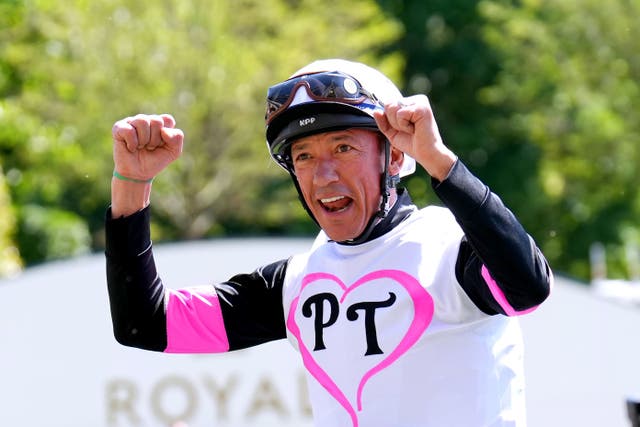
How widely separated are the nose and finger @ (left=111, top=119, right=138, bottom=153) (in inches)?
19.1

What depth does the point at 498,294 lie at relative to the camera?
9.61 feet

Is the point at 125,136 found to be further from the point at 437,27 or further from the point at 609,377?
the point at 437,27

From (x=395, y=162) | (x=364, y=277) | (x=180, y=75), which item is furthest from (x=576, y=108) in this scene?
(x=364, y=277)

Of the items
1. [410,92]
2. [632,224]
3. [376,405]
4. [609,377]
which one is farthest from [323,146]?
[410,92]

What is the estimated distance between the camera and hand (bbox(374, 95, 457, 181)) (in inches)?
113

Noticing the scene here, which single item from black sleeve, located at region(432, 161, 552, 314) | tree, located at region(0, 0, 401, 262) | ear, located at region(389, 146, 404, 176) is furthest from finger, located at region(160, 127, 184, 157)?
tree, located at region(0, 0, 401, 262)

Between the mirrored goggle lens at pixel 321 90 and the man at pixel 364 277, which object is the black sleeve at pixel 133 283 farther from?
the mirrored goggle lens at pixel 321 90

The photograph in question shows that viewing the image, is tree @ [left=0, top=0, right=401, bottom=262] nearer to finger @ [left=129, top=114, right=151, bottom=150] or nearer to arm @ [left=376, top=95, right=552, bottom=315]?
finger @ [left=129, top=114, right=151, bottom=150]

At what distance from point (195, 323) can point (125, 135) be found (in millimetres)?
616

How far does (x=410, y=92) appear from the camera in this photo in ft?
103

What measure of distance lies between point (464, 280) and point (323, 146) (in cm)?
56

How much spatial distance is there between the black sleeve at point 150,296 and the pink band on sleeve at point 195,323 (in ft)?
0.07

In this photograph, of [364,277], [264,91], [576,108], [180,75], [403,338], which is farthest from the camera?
[576,108]

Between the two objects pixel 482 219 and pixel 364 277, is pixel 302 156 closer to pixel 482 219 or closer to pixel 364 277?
pixel 364 277
